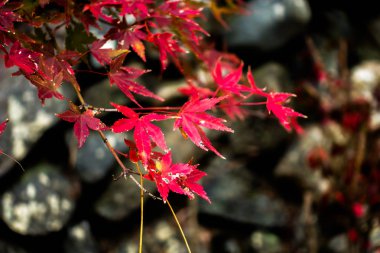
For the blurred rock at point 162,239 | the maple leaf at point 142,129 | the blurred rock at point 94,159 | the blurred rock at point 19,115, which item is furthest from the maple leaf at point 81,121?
the blurred rock at point 162,239

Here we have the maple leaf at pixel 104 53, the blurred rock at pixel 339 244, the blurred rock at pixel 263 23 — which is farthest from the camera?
the blurred rock at pixel 263 23

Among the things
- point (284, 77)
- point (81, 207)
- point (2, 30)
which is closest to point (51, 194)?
point (81, 207)

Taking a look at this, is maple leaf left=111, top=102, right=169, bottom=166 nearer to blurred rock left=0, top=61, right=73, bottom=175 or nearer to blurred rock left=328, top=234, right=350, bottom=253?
blurred rock left=0, top=61, right=73, bottom=175

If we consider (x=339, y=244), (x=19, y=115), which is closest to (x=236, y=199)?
(x=339, y=244)

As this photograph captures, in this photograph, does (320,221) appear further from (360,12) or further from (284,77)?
(360,12)

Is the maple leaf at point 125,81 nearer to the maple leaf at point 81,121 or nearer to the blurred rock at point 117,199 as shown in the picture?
the maple leaf at point 81,121

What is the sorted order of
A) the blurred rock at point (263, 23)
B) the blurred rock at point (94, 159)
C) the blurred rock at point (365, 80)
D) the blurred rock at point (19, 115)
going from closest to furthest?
the blurred rock at point (19, 115)
the blurred rock at point (94, 159)
the blurred rock at point (263, 23)
the blurred rock at point (365, 80)

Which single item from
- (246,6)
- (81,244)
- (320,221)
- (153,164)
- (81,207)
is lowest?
(320,221)
